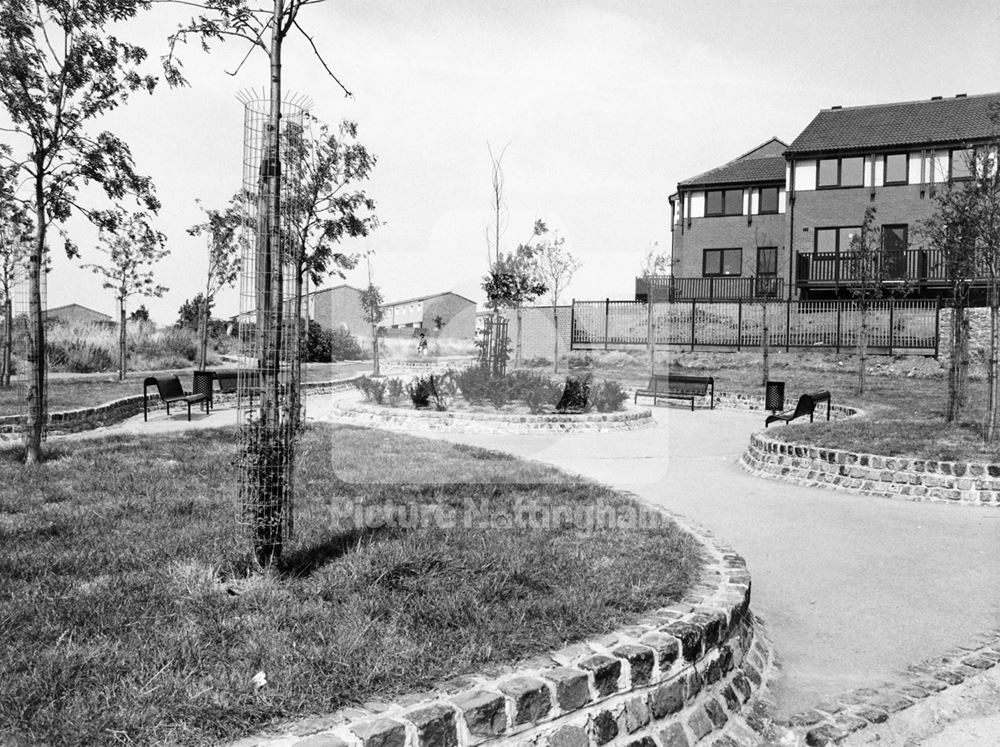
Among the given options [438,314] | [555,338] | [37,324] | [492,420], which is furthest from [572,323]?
[438,314]

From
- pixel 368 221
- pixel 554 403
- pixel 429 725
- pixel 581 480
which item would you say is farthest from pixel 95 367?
pixel 429 725

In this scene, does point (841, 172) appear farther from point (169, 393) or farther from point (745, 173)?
point (169, 393)

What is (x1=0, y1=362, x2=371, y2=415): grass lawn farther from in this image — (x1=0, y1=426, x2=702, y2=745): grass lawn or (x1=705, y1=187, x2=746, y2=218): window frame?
(x1=705, y1=187, x2=746, y2=218): window frame

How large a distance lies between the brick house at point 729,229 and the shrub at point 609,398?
17.4m

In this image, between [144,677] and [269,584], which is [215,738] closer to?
[144,677]

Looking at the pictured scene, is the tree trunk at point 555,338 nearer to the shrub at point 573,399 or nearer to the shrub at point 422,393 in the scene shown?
the shrub at point 573,399

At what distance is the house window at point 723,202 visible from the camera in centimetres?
3412

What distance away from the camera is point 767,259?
32.7m

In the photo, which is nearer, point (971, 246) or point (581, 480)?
point (581, 480)

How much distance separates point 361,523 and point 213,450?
456 cm

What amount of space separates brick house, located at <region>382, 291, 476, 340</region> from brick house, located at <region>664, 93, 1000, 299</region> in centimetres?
3945

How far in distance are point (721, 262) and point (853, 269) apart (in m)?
8.43

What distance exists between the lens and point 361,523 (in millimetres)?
5551

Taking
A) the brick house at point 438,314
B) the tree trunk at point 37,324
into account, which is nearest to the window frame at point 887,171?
the tree trunk at point 37,324
